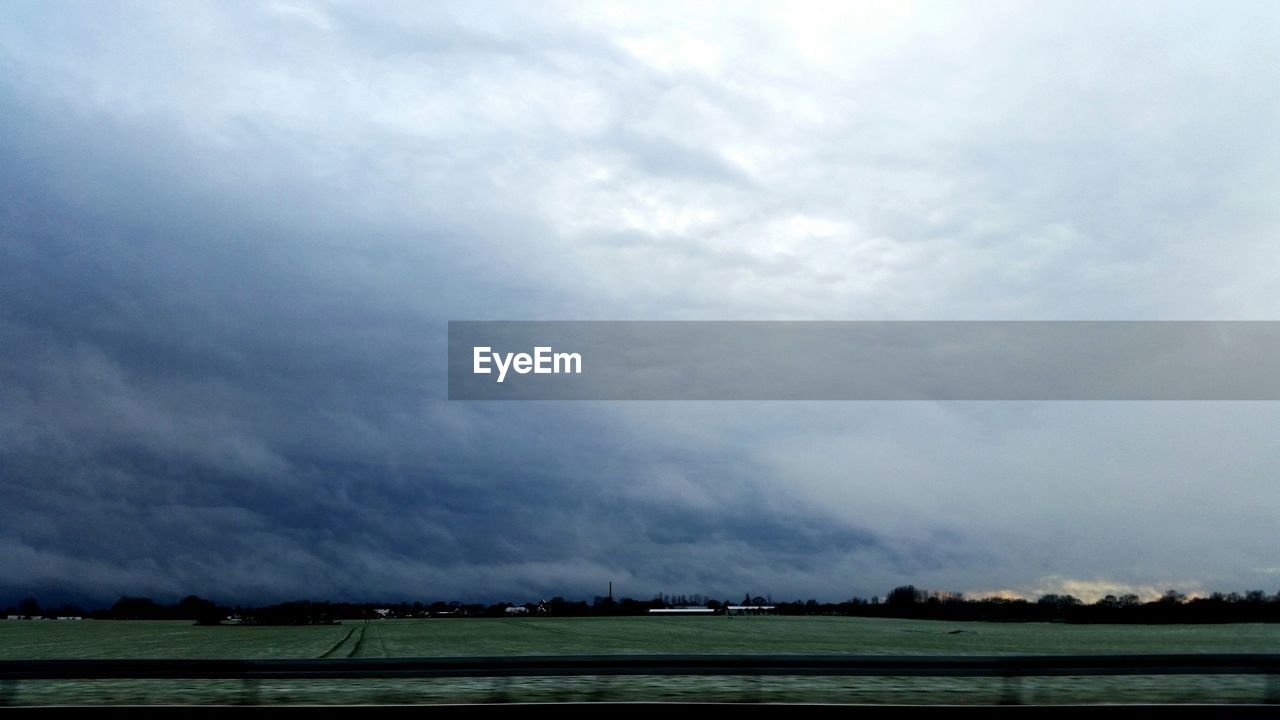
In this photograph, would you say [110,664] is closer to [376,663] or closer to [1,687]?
[1,687]

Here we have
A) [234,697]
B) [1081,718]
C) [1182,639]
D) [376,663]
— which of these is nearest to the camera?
[1081,718]

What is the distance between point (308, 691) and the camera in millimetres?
16562

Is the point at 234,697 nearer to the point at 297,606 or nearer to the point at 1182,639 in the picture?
the point at 1182,639

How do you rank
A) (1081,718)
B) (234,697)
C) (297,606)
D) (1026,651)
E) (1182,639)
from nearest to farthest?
(1081,718) → (234,697) → (1026,651) → (1182,639) → (297,606)

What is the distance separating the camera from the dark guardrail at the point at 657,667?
1471 centimetres

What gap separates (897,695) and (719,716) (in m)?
3.92

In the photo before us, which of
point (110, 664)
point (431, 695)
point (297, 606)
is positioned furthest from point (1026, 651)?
point (297, 606)

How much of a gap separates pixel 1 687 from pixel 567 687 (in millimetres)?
8773

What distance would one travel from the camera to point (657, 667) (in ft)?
49.3

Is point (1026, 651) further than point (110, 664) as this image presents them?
Yes

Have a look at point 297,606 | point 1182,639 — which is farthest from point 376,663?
point 297,606

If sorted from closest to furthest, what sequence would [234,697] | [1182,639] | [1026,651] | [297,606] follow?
[234,697]
[1026,651]
[1182,639]
[297,606]

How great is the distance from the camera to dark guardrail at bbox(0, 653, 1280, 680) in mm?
14711

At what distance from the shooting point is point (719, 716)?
43.3ft
